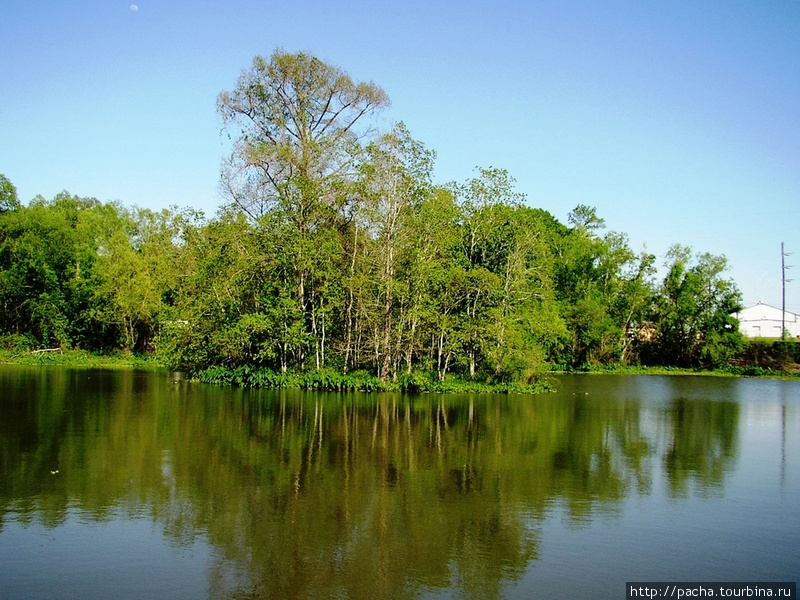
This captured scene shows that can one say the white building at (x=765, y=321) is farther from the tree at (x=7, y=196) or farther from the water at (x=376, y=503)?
the tree at (x=7, y=196)

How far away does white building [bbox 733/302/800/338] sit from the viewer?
80.1m

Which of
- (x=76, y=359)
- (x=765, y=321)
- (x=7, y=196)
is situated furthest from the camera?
(x=765, y=321)

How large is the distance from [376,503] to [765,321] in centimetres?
8176

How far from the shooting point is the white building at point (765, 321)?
80125mm

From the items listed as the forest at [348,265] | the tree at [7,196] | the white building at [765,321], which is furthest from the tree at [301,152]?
the white building at [765,321]

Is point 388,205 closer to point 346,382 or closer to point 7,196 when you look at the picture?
point 346,382

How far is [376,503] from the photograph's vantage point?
1145 cm

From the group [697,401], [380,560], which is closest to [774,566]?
[380,560]

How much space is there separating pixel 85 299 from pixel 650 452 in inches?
1697

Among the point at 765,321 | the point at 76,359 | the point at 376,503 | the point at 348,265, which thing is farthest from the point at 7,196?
the point at 765,321

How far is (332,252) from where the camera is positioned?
3212cm

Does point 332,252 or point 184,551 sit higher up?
point 332,252

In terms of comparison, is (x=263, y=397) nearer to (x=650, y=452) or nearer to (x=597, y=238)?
(x=650, y=452)

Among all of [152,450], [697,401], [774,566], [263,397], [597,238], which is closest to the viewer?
[774,566]
